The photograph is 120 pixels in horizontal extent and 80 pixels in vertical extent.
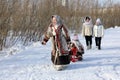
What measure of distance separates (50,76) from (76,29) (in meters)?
24.0

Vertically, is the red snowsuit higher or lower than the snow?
higher

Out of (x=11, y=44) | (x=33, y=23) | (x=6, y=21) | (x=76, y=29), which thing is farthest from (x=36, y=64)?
(x=76, y=29)

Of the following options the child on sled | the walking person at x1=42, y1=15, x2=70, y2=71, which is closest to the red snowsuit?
the child on sled

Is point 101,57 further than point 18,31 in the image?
No

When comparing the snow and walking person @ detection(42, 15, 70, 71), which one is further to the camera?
walking person @ detection(42, 15, 70, 71)

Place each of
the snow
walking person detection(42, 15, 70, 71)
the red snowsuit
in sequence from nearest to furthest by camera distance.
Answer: the snow
walking person detection(42, 15, 70, 71)
the red snowsuit

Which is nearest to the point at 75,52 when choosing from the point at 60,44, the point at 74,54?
the point at 74,54

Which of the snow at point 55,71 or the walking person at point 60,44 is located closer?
the snow at point 55,71

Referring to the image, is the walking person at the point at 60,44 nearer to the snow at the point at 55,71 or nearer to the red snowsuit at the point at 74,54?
the snow at the point at 55,71

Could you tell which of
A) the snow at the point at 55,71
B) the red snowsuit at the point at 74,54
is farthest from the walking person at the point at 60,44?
the red snowsuit at the point at 74,54

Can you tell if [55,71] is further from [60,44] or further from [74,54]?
[74,54]

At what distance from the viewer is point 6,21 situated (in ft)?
57.7

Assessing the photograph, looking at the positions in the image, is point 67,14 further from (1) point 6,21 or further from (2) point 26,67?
(2) point 26,67

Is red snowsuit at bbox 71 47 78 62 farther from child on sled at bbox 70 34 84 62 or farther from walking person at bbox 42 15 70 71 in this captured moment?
walking person at bbox 42 15 70 71
